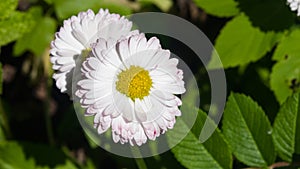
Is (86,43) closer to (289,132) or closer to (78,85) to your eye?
(78,85)

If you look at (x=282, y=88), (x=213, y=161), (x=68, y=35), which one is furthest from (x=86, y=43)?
(x=282, y=88)

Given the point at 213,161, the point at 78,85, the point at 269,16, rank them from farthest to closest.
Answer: the point at 269,16, the point at 213,161, the point at 78,85

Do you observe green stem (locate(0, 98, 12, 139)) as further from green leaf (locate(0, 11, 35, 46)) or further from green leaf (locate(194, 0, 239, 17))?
green leaf (locate(194, 0, 239, 17))

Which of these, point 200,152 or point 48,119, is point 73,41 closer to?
point 200,152

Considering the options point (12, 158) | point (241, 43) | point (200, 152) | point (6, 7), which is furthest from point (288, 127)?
point (12, 158)

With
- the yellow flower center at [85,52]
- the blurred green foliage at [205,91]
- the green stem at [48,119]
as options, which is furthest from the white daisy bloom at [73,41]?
the green stem at [48,119]
